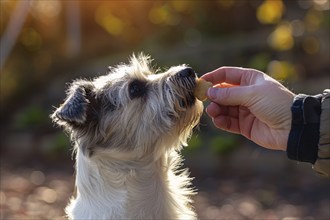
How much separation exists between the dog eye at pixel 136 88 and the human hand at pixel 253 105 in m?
0.39

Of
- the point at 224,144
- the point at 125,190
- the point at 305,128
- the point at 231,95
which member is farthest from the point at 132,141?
the point at 224,144

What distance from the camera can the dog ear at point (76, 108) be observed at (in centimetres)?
348

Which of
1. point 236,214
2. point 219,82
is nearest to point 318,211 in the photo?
point 236,214

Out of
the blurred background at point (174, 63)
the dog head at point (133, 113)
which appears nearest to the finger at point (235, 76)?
the dog head at point (133, 113)

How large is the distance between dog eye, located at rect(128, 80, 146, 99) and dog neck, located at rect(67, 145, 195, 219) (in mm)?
378

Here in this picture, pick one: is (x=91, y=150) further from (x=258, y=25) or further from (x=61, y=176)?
(x=258, y=25)

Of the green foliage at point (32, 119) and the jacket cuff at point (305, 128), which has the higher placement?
the green foliage at point (32, 119)

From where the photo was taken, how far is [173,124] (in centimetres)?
357

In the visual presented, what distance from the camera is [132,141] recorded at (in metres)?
3.63

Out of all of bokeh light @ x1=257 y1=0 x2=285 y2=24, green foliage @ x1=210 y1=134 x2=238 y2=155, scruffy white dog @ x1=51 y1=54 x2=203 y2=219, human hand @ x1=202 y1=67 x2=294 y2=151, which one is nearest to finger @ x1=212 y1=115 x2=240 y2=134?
human hand @ x1=202 y1=67 x2=294 y2=151

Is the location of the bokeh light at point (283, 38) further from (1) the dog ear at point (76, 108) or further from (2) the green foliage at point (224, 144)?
(1) the dog ear at point (76, 108)

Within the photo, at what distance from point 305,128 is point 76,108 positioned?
1.27 m

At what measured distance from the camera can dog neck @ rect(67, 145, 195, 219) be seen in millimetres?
3572

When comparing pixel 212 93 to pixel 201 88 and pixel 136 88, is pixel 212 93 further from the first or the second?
pixel 136 88
